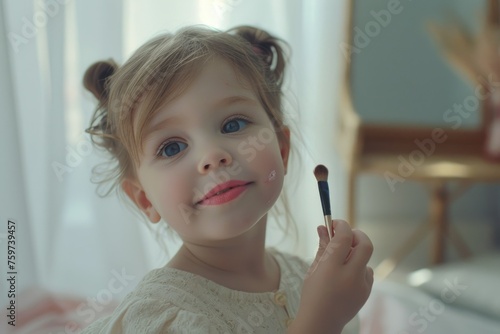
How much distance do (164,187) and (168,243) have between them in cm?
64

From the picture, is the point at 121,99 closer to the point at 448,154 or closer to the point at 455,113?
the point at 448,154

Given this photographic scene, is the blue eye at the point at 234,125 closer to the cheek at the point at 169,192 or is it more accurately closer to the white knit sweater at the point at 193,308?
the cheek at the point at 169,192

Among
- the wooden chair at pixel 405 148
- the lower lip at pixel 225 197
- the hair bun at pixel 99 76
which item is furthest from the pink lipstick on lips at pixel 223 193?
the wooden chair at pixel 405 148

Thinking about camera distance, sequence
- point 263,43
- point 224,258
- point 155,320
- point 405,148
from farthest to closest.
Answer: point 405,148 → point 263,43 → point 224,258 → point 155,320

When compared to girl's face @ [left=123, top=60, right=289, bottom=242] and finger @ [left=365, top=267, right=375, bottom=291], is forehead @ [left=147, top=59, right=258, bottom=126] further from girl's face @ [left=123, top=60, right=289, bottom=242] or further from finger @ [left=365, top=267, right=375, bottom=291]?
finger @ [left=365, top=267, right=375, bottom=291]

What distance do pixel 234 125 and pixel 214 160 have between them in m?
0.08

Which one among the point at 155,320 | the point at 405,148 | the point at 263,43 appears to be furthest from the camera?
the point at 405,148

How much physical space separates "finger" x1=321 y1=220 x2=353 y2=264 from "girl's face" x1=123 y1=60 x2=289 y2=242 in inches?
3.9

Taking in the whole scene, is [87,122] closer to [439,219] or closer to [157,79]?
[157,79]

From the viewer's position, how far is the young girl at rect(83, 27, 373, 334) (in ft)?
2.30

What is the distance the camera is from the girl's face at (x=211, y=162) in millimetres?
721

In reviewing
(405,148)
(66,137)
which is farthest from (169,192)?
(405,148)

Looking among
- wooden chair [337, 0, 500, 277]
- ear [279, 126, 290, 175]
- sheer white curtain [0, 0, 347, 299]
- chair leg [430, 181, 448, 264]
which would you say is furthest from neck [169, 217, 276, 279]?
chair leg [430, 181, 448, 264]

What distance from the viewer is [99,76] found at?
879mm
